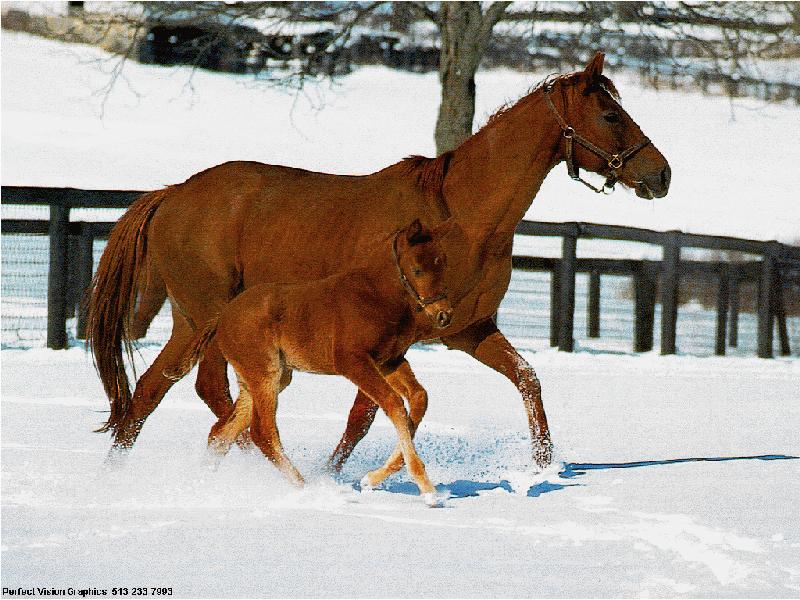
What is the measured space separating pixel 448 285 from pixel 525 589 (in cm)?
161

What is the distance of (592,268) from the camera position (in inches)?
492

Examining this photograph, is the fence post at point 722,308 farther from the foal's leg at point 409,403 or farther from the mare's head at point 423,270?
the mare's head at point 423,270

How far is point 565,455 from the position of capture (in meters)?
6.38

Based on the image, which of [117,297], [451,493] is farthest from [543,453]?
[117,297]

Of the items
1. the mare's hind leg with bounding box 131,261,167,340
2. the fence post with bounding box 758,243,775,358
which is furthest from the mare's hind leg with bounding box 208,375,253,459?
the fence post with bounding box 758,243,775,358

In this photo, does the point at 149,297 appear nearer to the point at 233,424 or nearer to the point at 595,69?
the point at 233,424

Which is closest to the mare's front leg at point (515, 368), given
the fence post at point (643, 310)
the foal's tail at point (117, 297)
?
the foal's tail at point (117, 297)

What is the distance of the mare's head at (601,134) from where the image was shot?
5418mm

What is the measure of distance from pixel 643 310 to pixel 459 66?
3.14 metres

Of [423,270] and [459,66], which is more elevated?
[459,66]

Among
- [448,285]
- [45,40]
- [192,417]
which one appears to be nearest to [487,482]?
[448,285]

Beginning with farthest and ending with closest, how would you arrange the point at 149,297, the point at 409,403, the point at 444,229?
the point at 149,297
the point at 409,403
the point at 444,229

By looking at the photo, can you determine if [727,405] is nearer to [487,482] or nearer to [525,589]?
[487,482]

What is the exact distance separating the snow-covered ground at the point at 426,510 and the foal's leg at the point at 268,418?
106 millimetres
